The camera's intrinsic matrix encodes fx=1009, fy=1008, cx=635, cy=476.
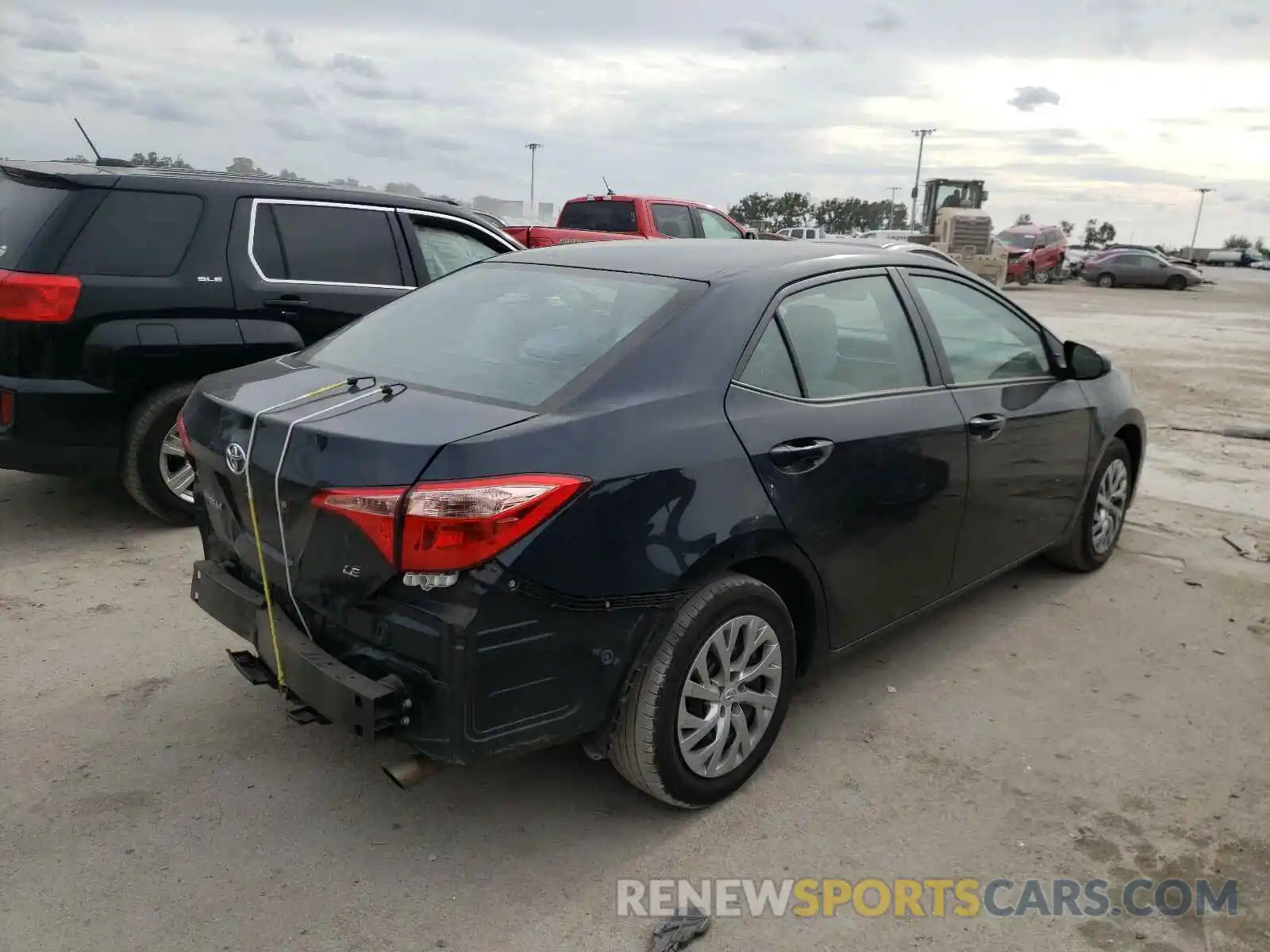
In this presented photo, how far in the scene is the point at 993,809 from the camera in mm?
3154

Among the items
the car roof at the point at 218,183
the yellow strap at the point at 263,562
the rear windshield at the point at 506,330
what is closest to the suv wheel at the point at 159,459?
the car roof at the point at 218,183

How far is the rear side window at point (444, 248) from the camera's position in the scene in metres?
6.25

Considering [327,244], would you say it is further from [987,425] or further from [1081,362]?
[1081,362]

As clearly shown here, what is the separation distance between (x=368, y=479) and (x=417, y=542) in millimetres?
206

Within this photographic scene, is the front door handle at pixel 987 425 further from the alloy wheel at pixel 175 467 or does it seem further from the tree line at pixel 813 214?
the tree line at pixel 813 214

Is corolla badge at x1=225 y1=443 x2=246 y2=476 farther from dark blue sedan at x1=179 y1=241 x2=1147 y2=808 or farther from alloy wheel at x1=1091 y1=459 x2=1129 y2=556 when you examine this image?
alloy wheel at x1=1091 y1=459 x2=1129 y2=556

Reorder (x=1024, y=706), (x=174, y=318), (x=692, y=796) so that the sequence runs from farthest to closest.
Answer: (x=174, y=318) → (x=1024, y=706) → (x=692, y=796)

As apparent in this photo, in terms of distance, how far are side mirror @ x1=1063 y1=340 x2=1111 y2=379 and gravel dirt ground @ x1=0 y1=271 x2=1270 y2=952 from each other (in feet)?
3.59

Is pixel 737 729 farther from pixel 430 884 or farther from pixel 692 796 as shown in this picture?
pixel 430 884

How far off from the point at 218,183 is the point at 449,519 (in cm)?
387

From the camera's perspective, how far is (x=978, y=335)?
4234 mm

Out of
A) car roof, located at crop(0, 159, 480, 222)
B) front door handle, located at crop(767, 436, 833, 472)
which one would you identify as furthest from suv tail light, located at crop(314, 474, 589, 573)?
car roof, located at crop(0, 159, 480, 222)

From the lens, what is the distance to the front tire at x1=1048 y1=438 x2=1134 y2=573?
16.2ft

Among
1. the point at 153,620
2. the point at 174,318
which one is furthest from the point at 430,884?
the point at 174,318
